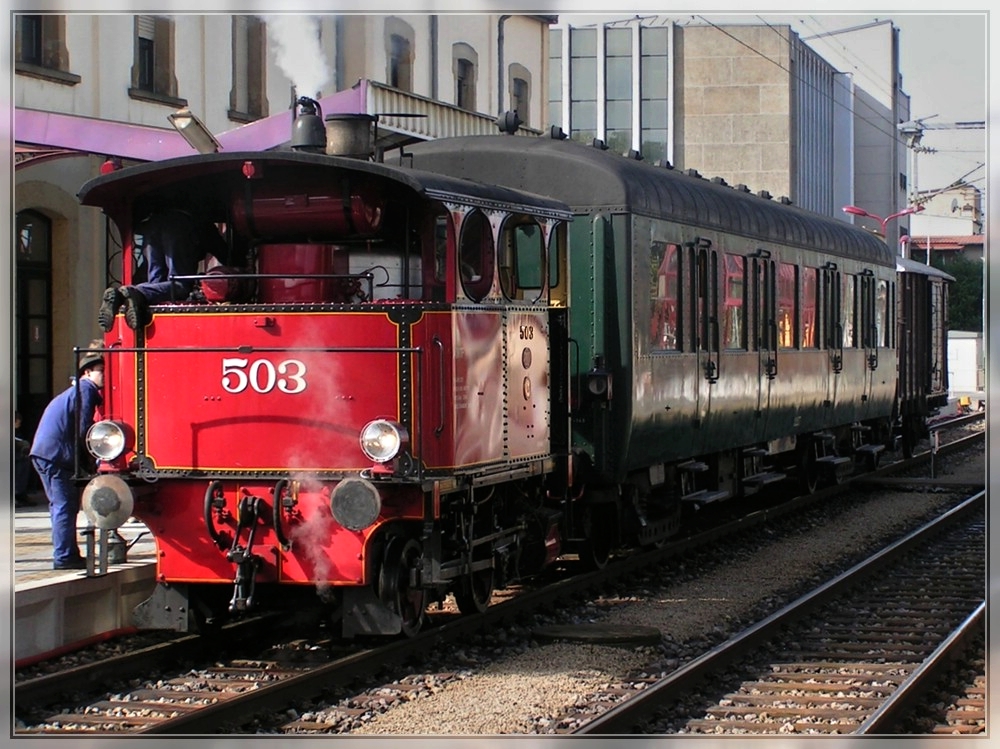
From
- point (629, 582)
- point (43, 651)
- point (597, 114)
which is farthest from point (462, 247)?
point (597, 114)

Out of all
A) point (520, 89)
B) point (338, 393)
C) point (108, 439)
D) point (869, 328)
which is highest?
point (520, 89)

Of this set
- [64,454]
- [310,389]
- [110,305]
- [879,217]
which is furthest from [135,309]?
[879,217]

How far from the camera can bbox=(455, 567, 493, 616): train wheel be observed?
32.5 ft

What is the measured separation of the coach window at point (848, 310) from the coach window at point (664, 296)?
21.1ft

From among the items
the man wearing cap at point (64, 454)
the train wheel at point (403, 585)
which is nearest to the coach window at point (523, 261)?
the train wheel at point (403, 585)

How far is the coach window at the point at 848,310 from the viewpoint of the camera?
18766 mm

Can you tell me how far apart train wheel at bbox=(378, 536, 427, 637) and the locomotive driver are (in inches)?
77.7

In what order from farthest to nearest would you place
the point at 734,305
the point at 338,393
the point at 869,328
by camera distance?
the point at 869,328 → the point at 734,305 → the point at 338,393

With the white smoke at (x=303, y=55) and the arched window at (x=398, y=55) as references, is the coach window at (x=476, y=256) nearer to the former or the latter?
the white smoke at (x=303, y=55)

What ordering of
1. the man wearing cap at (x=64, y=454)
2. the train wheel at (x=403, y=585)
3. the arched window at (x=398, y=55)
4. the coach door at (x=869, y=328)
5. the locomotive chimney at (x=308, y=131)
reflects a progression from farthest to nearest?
the coach door at (x=869, y=328) < the arched window at (x=398, y=55) < the man wearing cap at (x=64, y=454) < the locomotive chimney at (x=308, y=131) < the train wheel at (x=403, y=585)

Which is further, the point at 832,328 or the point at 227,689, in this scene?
the point at 832,328

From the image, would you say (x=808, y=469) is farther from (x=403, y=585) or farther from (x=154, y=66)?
(x=403, y=585)

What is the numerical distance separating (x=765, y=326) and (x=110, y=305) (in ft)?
26.6

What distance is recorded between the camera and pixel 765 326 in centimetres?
1541
